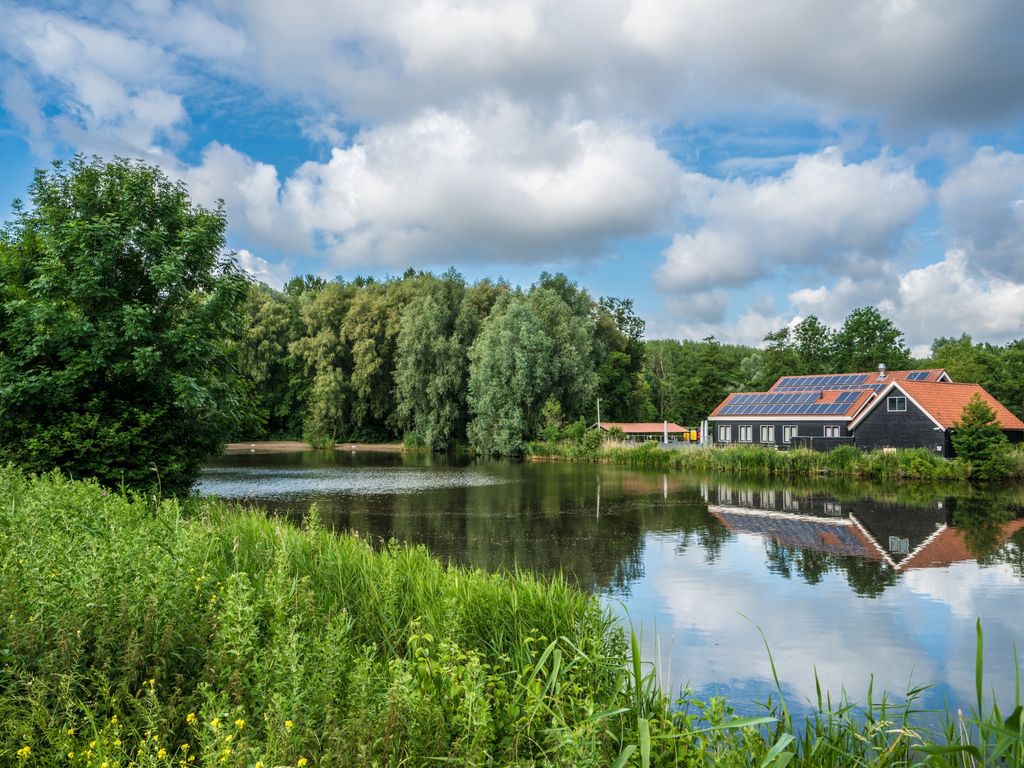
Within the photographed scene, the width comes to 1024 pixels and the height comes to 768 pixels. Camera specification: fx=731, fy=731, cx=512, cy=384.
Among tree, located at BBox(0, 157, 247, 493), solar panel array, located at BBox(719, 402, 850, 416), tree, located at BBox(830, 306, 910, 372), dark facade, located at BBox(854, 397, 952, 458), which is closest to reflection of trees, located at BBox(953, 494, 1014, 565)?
dark facade, located at BBox(854, 397, 952, 458)

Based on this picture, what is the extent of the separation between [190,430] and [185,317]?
2581 millimetres

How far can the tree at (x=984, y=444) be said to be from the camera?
32.9 meters

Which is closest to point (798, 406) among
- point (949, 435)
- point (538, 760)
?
point (949, 435)

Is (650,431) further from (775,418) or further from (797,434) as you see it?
(797,434)

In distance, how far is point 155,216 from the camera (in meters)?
17.2

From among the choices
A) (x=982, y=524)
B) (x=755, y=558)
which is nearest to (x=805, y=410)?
(x=982, y=524)

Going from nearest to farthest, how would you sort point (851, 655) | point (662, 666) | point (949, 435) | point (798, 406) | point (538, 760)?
point (538, 760), point (662, 666), point (851, 655), point (949, 435), point (798, 406)

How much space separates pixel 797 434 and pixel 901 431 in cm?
821

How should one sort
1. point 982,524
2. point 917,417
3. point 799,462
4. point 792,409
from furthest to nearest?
point 792,409 → point 917,417 → point 799,462 → point 982,524

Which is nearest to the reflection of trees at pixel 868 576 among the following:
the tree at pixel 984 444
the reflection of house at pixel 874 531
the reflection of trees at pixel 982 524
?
the reflection of house at pixel 874 531

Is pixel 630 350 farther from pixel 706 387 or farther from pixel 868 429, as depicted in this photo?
pixel 868 429

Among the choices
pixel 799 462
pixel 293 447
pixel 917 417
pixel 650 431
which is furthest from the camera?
pixel 293 447

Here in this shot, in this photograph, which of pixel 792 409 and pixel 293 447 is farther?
pixel 293 447

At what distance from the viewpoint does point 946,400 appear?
125 ft
